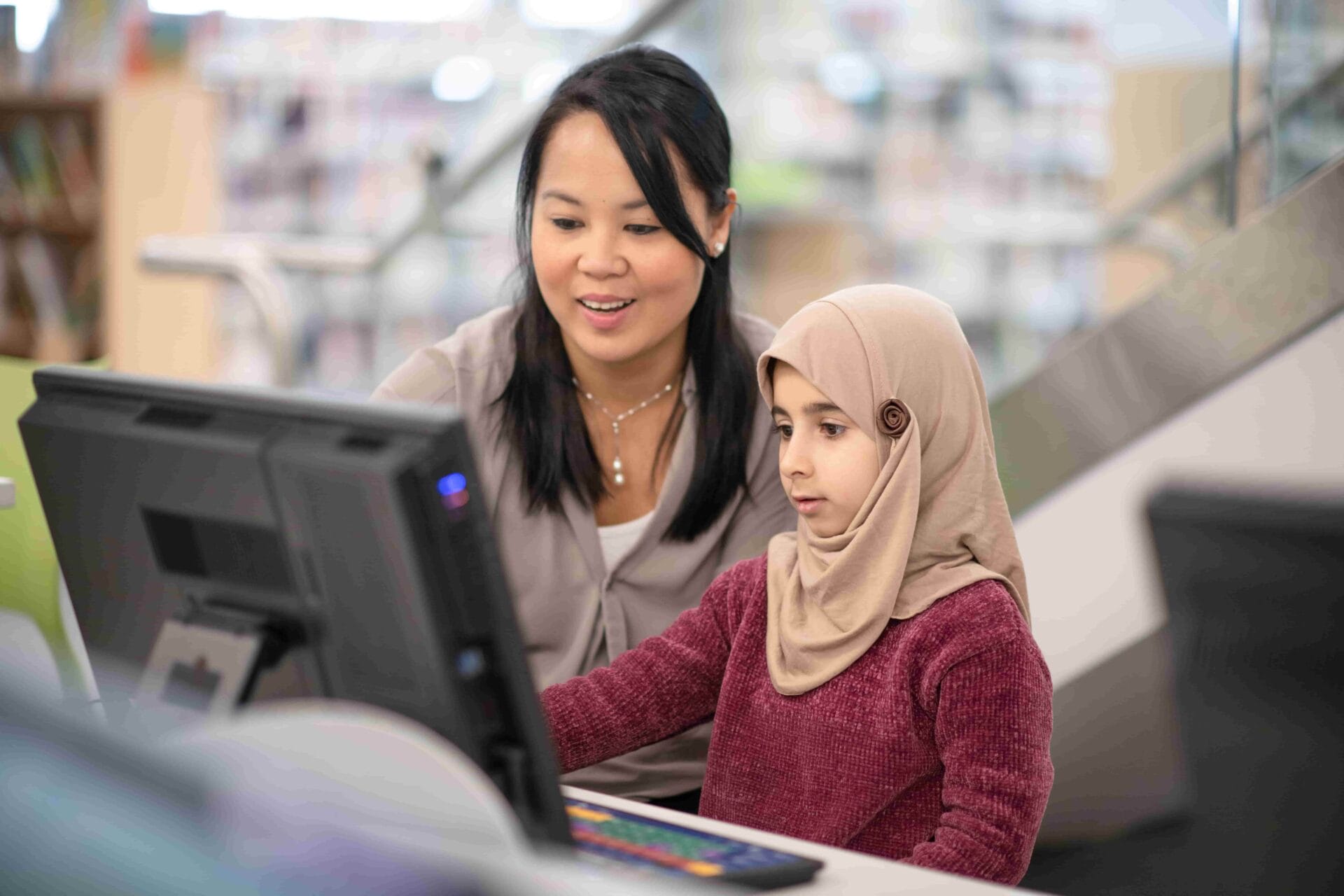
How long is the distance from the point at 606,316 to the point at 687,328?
165 mm

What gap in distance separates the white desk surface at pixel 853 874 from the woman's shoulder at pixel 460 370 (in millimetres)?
732

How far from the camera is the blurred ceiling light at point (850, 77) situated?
4.13 metres

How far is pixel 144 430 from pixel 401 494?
0.23 meters

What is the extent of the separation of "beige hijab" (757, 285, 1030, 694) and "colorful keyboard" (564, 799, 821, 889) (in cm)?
28

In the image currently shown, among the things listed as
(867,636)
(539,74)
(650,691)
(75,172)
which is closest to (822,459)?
(867,636)

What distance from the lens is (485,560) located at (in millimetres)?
645

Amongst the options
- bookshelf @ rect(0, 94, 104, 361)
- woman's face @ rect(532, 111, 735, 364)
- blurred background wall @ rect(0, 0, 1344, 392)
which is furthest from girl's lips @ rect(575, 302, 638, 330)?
bookshelf @ rect(0, 94, 104, 361)

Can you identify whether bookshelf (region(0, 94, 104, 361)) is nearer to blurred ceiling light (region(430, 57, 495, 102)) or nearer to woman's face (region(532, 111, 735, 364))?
blurred ceiling light (region(430, 57, 495, 102))

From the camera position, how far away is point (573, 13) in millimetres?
4262

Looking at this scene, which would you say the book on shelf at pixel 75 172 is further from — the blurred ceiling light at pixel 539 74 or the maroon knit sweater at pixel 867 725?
the maroon knit sweater at pixel 867 725

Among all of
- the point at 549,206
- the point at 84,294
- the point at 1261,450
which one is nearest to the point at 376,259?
the point at 549,206

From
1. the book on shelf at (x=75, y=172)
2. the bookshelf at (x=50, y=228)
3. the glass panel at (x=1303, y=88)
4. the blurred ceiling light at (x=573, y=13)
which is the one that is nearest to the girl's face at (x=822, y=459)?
the glass panel at (x=1303, y=88)

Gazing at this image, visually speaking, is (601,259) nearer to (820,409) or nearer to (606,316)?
(606,316)

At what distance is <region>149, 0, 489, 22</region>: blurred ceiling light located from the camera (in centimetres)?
425
